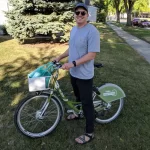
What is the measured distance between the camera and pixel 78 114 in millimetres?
3463

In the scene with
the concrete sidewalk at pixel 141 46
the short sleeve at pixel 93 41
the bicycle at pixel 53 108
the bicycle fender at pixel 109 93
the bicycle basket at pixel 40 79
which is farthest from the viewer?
the concrete sidewalk at pixel 141 46

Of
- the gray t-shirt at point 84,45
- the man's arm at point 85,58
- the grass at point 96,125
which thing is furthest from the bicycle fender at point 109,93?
the man's arm at point 85,58

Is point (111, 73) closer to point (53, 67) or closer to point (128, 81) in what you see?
point (128, 81)

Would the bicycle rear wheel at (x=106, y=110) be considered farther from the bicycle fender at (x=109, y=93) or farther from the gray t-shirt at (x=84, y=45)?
the gray t-shirt at (x=84, y=45)

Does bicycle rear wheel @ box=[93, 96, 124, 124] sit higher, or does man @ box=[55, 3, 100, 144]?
man @ box=[55, 3, 100, 144]

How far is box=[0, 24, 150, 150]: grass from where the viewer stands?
322cm

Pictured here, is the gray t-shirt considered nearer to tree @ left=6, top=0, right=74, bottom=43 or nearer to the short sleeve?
the short sleeve

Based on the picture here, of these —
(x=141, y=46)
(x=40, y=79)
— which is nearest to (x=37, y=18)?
(x=141, y=46)

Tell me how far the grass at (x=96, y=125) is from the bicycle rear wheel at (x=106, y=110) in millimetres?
106

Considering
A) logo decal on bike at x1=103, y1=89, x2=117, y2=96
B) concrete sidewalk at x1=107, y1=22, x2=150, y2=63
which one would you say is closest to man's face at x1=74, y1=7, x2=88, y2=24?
logo decal on bike at x1=103, y1=89, x2=117, y2=96

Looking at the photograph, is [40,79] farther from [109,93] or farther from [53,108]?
[109,93]

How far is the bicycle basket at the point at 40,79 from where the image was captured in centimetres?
283

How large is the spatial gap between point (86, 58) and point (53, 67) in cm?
53

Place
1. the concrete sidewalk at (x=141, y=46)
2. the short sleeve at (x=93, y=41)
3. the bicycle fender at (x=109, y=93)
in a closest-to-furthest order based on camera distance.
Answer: the short sleeve at (x=93, y=41)
the bicycle fender at (x=109, y=93)
the concrete sidewalk at (x=141, y=46)
